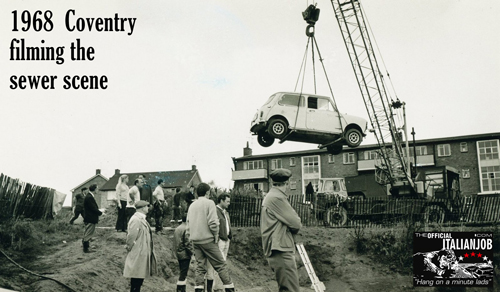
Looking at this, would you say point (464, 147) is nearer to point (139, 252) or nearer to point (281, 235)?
point (139, 252)

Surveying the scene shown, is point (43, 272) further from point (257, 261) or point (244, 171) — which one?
point (244, 171)

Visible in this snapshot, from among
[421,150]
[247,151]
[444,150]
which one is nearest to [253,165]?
[247,151]

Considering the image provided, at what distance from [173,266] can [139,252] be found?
20.3 feet

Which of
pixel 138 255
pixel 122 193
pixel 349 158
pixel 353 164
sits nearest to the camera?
pixel 138 255

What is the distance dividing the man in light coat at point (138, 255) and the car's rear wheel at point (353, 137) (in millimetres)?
9820

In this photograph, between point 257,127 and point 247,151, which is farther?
point 247,151

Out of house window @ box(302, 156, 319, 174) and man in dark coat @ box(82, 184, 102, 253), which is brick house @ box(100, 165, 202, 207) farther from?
man in dark coat @ box(82, 184, 102, 253)

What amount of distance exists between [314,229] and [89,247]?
28.2 feet

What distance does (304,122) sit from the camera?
15.0m

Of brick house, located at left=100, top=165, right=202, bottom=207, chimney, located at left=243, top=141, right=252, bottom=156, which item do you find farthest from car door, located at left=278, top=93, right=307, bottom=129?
brick house, located at left=100, top=165, right=202, bottom=207

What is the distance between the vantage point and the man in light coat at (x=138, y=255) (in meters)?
6.80

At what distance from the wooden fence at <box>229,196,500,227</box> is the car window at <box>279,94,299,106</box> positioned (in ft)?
15.2

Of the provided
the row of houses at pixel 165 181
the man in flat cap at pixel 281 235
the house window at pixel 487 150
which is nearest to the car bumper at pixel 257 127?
the man in flat cap at pixel 281 235

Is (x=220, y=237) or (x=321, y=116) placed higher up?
(x=321, y=116)
